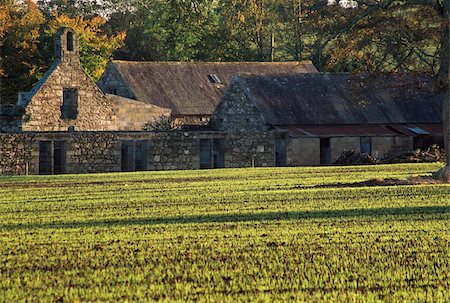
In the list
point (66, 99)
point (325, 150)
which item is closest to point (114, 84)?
point (66, 99)

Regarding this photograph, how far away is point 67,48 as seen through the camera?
5653cm

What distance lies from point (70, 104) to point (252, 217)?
1475 inches

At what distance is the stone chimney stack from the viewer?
56094 millimetres

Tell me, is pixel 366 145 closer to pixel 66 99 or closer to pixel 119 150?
pixel 119 150

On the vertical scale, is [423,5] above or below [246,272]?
above

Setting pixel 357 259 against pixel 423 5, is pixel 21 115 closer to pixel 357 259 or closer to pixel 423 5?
pixel 423 5

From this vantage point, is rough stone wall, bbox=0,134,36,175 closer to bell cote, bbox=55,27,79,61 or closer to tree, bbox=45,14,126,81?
bell cote, bbox=55,27,79,61

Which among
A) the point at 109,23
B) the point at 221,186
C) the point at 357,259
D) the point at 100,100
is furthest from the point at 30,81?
the point at 357,259

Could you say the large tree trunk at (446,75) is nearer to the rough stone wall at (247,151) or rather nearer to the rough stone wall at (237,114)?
the rough stone wall at (247,151)

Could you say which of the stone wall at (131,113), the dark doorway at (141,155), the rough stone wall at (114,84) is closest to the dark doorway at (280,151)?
the dark doorway at (141,155)

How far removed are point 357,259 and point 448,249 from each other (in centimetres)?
152

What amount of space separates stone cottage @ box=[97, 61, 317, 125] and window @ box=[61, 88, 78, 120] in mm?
11148

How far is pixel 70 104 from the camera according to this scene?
5694cm

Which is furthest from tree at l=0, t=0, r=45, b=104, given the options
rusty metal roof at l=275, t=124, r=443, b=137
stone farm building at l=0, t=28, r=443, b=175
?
rusty metal roof at l=275, t=124, r=443, b=137
